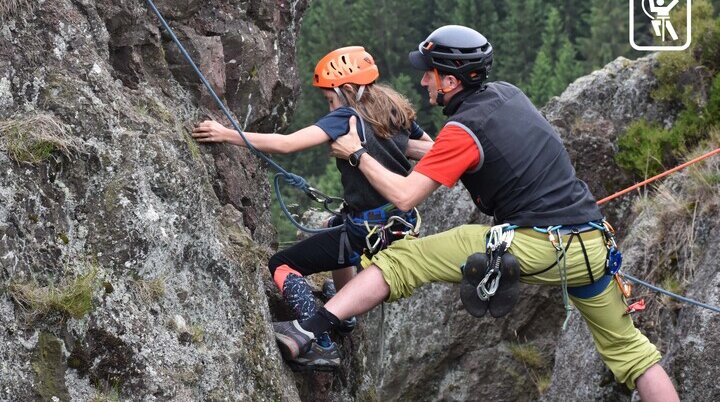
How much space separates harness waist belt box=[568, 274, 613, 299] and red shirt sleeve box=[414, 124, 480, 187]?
121cm

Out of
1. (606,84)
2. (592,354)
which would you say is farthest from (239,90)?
(606,84)

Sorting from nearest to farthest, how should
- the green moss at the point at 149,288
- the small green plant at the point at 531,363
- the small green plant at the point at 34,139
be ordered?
the small green plant at the point at 34,139 → the green moss at the point at 149,288 → the small green plant at the point at 531,363

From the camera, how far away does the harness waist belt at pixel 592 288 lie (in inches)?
272

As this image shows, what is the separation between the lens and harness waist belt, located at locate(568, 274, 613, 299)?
22.7ft

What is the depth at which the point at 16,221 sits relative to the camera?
A: 5332 mm

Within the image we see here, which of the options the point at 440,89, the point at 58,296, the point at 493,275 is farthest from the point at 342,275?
the point at 58,296

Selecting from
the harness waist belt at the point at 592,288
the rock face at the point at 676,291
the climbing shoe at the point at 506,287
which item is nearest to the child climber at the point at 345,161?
the climbing shoe at the point at 506,287

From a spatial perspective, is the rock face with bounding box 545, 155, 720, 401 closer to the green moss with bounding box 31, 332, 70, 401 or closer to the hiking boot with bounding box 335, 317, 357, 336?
the hiking boot with bounding box 335, 317, 357, 336

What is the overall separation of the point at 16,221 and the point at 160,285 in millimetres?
833

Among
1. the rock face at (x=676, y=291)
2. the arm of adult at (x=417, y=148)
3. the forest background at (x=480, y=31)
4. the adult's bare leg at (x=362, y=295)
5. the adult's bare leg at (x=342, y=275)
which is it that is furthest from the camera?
the forest background at (x=480, y=31)

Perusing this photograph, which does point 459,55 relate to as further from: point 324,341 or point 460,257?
point 324,341

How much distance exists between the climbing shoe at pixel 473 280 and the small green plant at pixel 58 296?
2236 millimetres

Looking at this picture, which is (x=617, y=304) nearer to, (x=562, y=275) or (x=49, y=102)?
(x=562, y=275)

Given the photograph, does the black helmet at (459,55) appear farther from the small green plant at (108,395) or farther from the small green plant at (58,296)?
the small green plant at (108,395)
